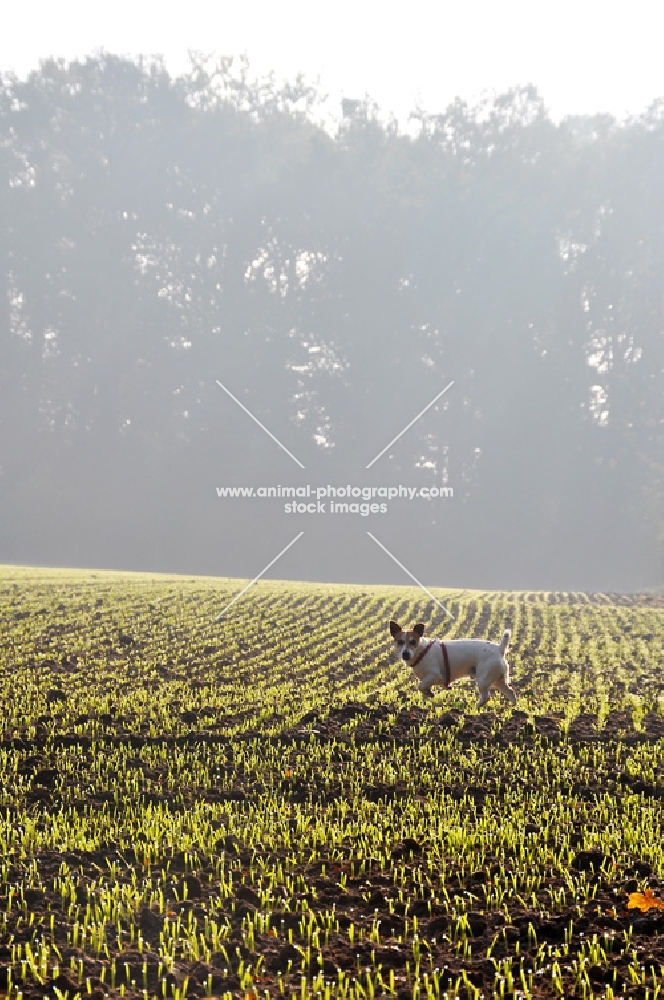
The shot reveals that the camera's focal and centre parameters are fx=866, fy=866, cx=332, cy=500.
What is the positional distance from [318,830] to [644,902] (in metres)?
2.19

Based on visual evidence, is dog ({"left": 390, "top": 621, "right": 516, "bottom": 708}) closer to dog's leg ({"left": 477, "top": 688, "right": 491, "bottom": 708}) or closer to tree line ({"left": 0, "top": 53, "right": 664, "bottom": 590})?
dog's leg ({"left": 477, "top": 688, "right": 491, "bottom": 708})

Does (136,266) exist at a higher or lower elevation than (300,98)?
lower

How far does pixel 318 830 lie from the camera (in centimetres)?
600

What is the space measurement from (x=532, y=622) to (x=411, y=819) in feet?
44.3

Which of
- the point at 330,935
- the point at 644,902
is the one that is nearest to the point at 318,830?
the point at 330,935

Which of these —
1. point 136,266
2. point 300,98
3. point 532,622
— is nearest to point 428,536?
point 136,266

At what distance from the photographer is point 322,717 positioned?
9266 millimetres

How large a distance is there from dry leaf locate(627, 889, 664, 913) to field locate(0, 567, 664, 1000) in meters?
0.02

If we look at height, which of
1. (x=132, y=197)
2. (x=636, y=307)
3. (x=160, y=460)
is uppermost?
(x=132, y=197)

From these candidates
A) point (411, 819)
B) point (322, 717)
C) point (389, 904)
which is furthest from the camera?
point (322, 717)

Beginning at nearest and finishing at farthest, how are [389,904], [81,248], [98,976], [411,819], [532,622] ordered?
1. [98,976]
2. [389,904]
3. [411,819]
4. [532,622]
5. [81,248]

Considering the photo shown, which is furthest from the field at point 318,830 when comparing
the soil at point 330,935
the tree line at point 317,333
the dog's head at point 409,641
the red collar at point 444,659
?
the tree line at point 317,333

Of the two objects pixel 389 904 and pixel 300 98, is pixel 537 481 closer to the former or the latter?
pixel 300 98

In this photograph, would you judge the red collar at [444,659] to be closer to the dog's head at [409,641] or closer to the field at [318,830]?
the dog's head at [409,641]
